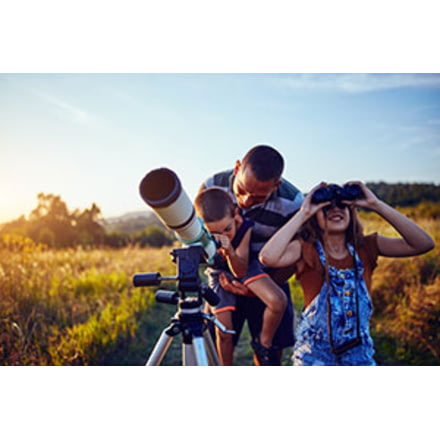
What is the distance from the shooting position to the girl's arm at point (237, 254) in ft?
5.94

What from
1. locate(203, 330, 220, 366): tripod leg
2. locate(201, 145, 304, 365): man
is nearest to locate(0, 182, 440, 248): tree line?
locate(201, 145, 304, 365): man

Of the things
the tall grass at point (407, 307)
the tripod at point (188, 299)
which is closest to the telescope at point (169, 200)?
the tripod at point (188, 299)

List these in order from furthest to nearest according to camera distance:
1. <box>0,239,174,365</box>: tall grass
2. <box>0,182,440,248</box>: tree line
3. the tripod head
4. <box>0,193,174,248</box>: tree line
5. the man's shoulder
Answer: <box>0,193,174,248</box>: tree line
<box>0,182,440,248</box>: tree line
<box>0,239,174,365</box>: tall grass
the man's shoulder
the tripod head

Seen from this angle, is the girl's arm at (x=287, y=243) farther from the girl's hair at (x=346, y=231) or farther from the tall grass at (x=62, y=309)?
the tall grass at (x=62, y=309)

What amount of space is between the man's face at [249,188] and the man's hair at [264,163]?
2 cm

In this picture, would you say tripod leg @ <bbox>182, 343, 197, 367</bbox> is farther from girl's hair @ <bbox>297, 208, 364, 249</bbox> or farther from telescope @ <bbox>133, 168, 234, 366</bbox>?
girl's hair @ <bbox>297, 208, 364, 249</bbox>

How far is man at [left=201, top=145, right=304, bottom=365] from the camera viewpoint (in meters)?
1.86

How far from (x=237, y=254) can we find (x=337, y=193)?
556mm

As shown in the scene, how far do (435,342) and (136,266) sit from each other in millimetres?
3205

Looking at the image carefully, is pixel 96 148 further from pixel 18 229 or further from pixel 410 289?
pixel 410 289

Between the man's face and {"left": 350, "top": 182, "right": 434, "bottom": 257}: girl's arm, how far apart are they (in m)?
0.41

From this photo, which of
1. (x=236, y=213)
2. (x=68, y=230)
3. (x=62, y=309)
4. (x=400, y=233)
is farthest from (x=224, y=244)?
(x=68, y=230)
